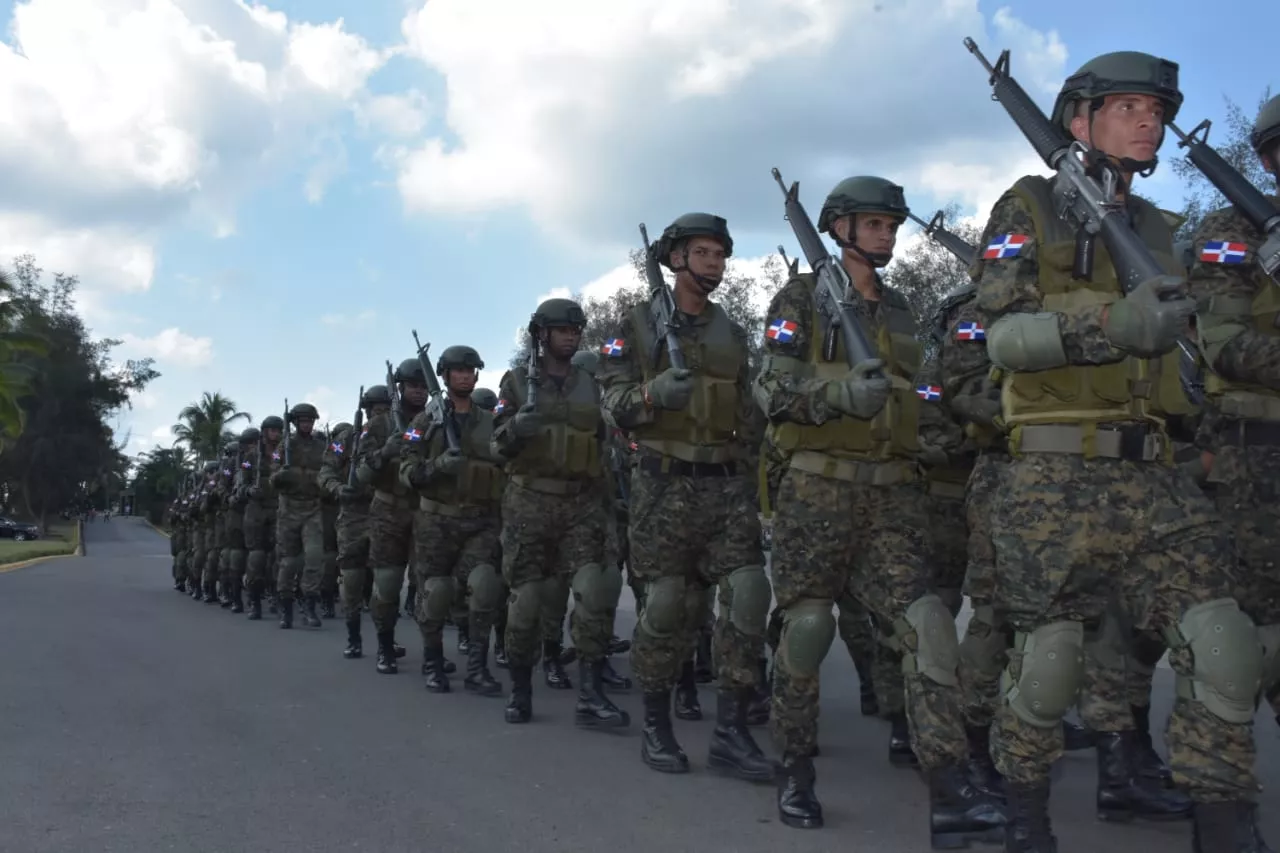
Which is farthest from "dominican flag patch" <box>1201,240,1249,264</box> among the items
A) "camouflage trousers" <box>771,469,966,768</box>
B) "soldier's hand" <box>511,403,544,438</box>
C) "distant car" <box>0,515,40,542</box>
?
"distant car" <box>0,515,40,542</box>

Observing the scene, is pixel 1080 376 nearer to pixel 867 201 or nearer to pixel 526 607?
pixel 867 201

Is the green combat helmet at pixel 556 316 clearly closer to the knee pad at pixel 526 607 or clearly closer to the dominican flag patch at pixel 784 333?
the knee pad at pixel 526 607

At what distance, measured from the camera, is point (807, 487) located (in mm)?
4859

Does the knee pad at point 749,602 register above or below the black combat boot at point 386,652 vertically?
above

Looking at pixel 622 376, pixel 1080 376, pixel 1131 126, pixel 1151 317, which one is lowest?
pixel 1080 376

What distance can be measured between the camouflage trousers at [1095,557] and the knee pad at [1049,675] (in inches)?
0.9

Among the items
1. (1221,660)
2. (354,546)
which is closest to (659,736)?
(1221,660)

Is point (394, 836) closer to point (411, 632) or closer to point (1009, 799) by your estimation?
point (1009, 799)

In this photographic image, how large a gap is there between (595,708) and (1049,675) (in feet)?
11.5

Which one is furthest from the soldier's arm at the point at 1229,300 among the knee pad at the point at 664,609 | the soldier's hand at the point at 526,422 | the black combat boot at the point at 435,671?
the black combat boot at the point at 435,671

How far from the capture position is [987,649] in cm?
527

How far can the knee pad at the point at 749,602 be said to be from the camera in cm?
543

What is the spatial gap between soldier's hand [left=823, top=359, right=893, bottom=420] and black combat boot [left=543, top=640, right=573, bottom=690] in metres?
4.42

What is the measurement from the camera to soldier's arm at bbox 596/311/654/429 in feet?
19.0
